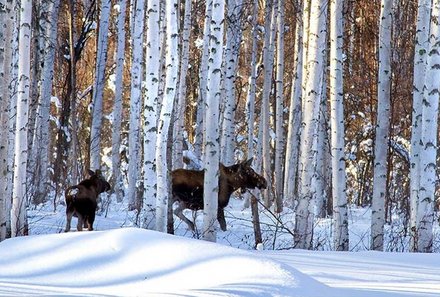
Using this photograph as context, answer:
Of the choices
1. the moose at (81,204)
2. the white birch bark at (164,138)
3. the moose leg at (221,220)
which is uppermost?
the white birch bark at (164,138)

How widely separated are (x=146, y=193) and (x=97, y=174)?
1.66m

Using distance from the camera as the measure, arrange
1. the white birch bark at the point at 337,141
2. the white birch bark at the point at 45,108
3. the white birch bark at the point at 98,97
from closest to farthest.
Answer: the white birch bark at the point at 337,141 → the white birch bark at the point at 98,97 → the white birch bark at the point at 45,108

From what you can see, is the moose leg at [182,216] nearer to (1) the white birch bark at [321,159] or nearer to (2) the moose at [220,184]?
(2) the moose at [220,184]

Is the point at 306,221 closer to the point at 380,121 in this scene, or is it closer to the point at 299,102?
the point at 380,121

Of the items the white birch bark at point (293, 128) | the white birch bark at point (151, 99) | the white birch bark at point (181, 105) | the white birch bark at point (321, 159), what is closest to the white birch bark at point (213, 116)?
the white birch bark at point (151, 99)

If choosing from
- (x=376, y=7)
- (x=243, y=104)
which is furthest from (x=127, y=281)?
(x=243, y=104)

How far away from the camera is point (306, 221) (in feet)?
32.5

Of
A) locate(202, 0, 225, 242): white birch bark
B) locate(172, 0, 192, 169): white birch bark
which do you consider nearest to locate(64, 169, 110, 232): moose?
locate(202, 0, 225, 242): white birch bark

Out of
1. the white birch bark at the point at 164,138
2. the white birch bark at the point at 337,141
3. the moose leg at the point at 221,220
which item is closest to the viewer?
the white birch bark at the point at 164,138

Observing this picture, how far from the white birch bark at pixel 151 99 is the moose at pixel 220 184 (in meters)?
2.04

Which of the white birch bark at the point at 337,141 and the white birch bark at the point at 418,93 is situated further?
the white birch bark at the point at 418,93

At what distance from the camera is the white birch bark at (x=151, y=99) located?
10250 millimetres

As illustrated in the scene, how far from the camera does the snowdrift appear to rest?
16.5ft

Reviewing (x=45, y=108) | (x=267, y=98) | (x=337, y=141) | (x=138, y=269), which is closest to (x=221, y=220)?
(x=337, y=141)
